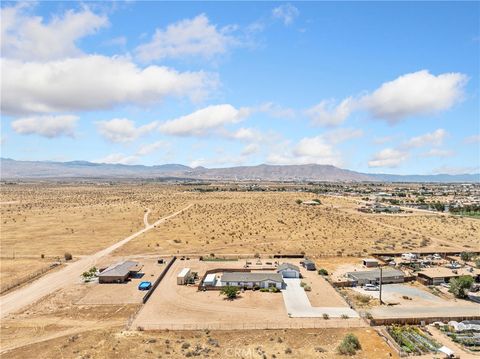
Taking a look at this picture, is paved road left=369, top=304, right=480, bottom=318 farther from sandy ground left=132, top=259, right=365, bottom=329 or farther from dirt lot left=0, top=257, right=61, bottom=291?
dirt lot left=0, top=257, right=61, bottom=291

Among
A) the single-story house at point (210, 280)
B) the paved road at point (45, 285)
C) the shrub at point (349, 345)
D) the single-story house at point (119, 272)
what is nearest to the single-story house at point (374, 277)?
the shrub at point (349, 345)

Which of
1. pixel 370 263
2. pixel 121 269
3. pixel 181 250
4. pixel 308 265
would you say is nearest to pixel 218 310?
pixel 121 269

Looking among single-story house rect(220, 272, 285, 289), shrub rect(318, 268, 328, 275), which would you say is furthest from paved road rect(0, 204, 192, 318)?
shrub rect(318, 268, 328, 275)

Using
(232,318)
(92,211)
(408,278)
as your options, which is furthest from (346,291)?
(92,211)

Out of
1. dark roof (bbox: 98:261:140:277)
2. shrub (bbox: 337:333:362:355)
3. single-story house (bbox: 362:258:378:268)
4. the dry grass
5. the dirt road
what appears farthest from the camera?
the dirt road

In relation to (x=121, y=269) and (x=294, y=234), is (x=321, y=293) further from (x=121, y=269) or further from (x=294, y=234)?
(x=294, y=234)

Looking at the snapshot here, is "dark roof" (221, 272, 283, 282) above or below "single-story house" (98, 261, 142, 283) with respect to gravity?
above
